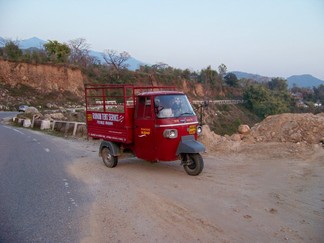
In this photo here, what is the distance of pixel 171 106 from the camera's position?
30.2ft

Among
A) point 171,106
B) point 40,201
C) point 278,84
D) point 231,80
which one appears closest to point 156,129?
point 171,106

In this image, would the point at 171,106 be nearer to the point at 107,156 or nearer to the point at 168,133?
the point at 168,133

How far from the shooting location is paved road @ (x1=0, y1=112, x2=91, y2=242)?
556 centimetres

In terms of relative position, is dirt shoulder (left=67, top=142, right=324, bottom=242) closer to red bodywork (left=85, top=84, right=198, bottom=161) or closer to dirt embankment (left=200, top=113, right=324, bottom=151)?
red bodywork (left=85, top=84, right=198, bottom=161)

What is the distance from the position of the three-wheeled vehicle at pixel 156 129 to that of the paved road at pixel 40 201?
178cm

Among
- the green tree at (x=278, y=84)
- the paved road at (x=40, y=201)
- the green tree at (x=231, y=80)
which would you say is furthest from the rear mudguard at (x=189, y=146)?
the green tree at (x=231, y=80)

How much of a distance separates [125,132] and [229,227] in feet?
15.4

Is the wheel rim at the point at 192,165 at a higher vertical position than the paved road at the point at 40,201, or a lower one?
higher

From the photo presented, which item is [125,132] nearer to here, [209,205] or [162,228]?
[209,205]

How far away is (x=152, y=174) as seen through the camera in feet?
30.7

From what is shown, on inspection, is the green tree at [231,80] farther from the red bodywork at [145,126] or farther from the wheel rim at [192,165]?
the wheel rim at [192,165]

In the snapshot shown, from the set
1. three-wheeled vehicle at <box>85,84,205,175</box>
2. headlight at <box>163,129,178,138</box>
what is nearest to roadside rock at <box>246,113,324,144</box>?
three-wheeled vehicle at <box>85,84,205,175</box>

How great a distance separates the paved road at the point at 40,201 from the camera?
556 cm

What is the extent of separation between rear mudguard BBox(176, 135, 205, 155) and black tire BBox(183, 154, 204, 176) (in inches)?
10.1
